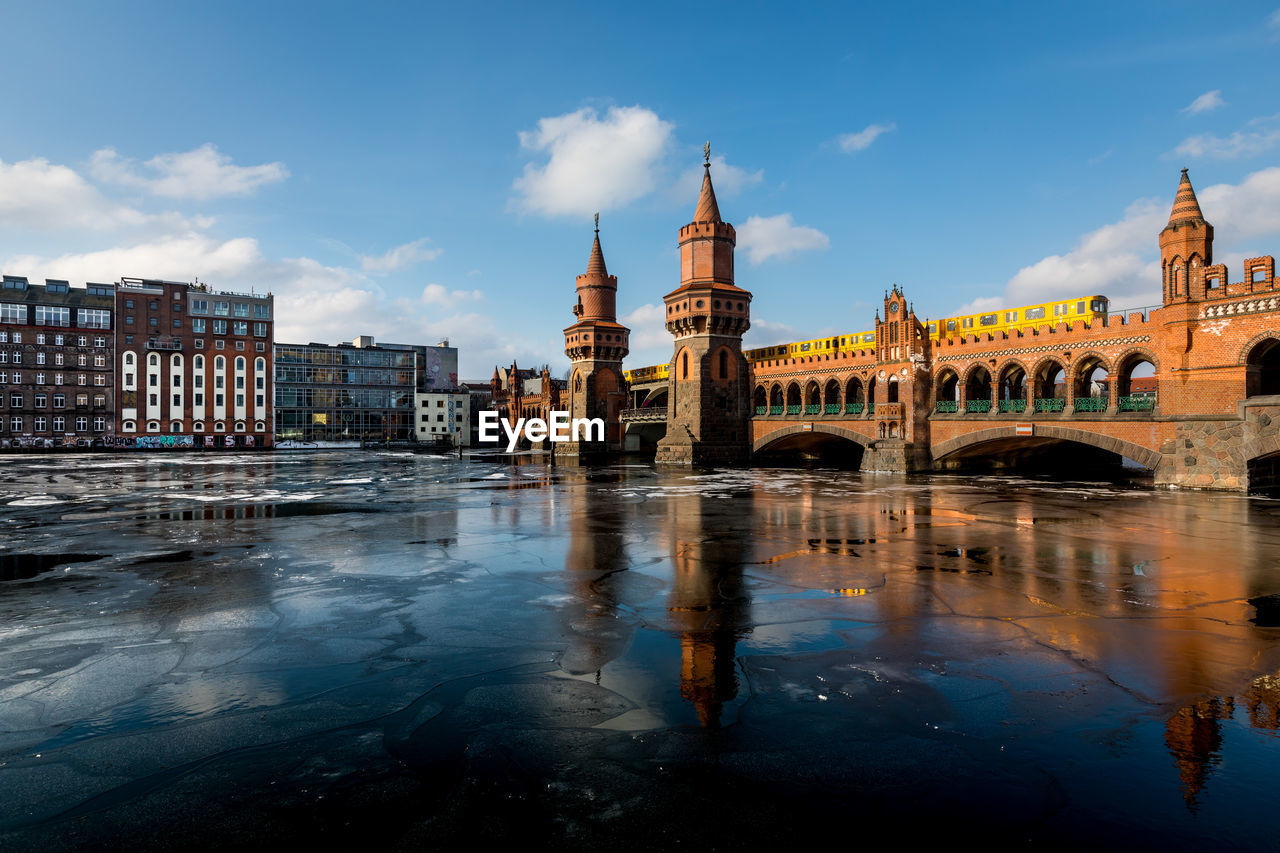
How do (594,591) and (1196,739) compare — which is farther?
(594,591)

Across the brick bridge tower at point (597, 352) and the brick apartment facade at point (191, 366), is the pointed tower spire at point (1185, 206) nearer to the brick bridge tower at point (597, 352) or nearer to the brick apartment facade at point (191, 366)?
the brick bridge tower at point (597, 352)

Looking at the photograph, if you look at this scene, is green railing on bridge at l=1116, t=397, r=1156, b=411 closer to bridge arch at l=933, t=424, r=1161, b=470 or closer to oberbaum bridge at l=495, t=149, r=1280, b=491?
oberbaum bridge at l=495, t=149, r=1280, b=491

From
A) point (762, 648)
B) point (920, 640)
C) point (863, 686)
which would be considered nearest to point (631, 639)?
point (762, 648)

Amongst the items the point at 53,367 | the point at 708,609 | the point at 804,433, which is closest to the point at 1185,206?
the point at 804,433

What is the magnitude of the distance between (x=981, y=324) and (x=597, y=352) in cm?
3394

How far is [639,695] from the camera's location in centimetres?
607

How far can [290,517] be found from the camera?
→ 61.3ft

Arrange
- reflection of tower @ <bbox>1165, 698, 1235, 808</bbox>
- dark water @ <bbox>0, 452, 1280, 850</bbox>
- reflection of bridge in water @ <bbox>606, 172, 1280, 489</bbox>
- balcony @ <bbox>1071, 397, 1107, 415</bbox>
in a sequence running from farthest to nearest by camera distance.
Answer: balcony @ <bbox>1071, 397, 1107, 415</bbox>
reflection of bridge in water @ <bbox>606, 172, 1280, 489</bbox>
reflection of tower @ <bbox>1165, 698, 1235, 808</bbox>
dark water @ <bbox>0, 452, 1280, 850</bbox>

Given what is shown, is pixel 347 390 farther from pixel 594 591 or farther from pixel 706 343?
pixel 594 591

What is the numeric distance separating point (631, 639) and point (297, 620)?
440cm

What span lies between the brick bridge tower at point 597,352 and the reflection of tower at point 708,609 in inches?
1834

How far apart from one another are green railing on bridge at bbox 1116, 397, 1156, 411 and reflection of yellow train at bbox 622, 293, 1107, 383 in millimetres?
4491

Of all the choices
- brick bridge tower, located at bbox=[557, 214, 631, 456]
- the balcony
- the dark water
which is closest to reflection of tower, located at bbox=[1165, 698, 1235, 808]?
the dark water

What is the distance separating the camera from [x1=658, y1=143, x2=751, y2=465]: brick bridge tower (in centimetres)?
4981
